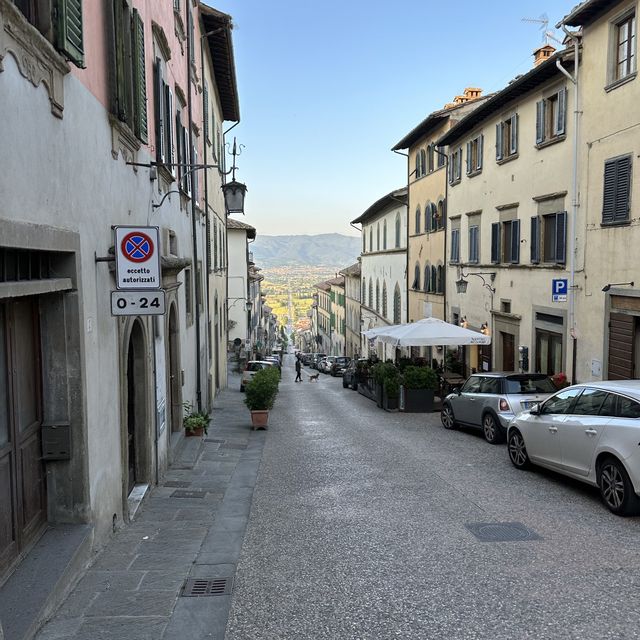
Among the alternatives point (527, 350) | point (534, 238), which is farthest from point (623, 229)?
point (527, 350)

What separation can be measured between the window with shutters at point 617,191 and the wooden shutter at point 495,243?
6.89m

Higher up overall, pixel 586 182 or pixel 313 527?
pixel 586 182

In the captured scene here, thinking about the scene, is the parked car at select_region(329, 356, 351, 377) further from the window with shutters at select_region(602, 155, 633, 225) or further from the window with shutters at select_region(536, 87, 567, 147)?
the window with shutters at select_region(602, 155, 633, 225)

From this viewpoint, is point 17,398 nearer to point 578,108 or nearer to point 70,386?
point 70,386

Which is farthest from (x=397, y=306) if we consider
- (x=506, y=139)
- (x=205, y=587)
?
(x=205, y=587)

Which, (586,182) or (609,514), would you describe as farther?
(586,182)

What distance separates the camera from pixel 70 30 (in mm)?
5082

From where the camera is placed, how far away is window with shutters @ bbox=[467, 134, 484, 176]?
22.8 metres

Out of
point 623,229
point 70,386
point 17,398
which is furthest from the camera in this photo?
point 623,229

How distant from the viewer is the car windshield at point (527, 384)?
42.0ft

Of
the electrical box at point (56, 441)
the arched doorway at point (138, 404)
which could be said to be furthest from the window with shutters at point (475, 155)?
the electrical box at point (56, 441)

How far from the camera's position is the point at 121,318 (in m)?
7.32

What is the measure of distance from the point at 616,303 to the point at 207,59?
1417 centimetres

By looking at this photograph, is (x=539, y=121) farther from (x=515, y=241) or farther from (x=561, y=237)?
(x=561, y=237)
